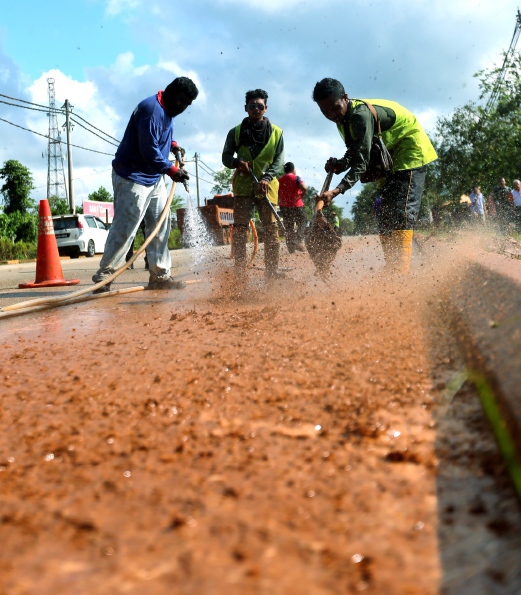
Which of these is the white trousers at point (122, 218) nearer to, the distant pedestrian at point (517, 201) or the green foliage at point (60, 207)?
the distant pedestrian at point (517, 201)

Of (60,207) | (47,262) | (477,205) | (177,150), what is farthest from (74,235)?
(60,207)

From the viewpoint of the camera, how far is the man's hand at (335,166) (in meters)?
5.07

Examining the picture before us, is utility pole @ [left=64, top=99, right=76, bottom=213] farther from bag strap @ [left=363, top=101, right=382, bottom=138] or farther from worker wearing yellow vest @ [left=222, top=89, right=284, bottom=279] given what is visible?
bag strap @ [left=363, top=101, right=382, bottom=138]

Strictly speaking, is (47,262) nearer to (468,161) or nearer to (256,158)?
(256,158)

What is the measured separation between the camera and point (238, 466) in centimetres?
151

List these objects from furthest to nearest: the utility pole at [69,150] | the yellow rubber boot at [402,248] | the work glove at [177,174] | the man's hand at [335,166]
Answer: the utility pole at [69,150] < the work glove at [177,174] < the man's hand at [335,166] < the yellow rubber boot at [402,248]

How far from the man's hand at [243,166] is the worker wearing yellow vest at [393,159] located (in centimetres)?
111

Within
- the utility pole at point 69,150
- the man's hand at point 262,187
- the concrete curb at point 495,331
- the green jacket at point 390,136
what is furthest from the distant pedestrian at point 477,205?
the utility pole at point 69,150

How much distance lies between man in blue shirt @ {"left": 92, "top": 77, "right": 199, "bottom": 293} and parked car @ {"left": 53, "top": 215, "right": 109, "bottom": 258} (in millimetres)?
17502

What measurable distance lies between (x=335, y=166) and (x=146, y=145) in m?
1.75

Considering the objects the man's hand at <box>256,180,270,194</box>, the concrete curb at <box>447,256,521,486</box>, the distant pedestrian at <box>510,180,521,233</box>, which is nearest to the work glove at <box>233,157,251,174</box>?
the man's hand at <box>256,180,270,194</box>

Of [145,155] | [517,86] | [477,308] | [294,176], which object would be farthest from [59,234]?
[477,308]

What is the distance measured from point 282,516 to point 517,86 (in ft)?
103

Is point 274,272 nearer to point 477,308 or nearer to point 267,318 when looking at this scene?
point 267,318
